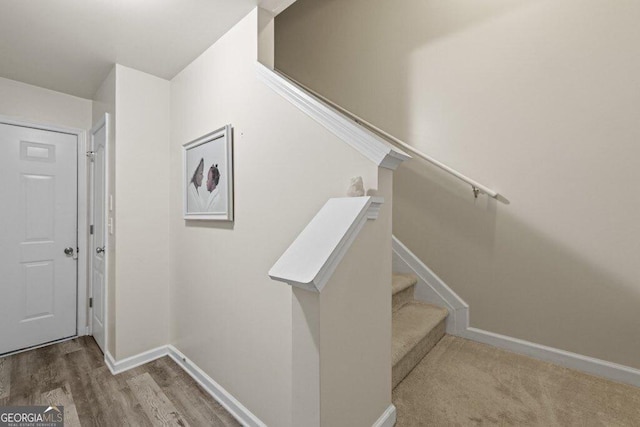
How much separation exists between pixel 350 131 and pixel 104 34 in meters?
1.78

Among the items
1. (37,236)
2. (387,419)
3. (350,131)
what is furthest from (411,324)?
(37,236)

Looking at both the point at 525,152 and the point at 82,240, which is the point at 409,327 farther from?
the point at 82,240

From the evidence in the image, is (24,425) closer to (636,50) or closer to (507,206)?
(507,206)

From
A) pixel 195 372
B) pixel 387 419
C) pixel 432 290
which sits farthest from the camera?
pixel 432 290

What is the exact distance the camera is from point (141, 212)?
90.3 inches

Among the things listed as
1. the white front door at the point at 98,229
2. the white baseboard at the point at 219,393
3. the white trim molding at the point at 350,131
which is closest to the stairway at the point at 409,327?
the white baseboard at the point at 219,393

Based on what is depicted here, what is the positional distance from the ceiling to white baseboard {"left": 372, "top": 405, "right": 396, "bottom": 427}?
7.12 feet

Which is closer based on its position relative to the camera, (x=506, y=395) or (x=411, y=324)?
(x=506, y=395)

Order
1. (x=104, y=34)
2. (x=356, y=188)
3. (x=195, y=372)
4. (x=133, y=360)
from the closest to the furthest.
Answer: (x=356, y=188) < (x=104, y=34) < (x=195, y=372) < (x=133, y=360)

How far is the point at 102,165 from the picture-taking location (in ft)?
8.21

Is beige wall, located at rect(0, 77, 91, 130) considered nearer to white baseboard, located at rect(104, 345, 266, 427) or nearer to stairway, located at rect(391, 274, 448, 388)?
white baseboard, located at rect(104, 345, 266, 427)

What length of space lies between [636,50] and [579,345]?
172cm

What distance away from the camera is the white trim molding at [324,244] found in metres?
0.91

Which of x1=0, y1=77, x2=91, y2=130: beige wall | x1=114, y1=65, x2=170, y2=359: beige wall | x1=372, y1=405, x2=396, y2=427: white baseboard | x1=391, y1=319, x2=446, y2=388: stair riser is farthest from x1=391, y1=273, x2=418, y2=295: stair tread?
x1=0, y1=77, x2=91, y2=130: beige wall
